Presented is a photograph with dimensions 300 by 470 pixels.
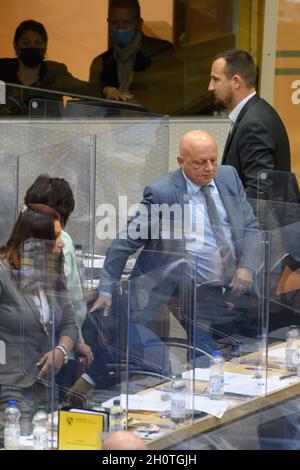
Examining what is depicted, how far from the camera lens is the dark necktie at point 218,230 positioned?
5453 mm

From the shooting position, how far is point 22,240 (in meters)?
5.29

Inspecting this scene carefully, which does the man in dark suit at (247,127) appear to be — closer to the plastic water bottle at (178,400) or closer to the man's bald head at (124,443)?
the plastic water bottle at (178,400)

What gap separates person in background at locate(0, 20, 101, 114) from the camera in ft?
28.8

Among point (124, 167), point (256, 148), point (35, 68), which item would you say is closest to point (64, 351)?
point (256, 148)

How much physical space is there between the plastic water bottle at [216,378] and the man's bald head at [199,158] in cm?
106

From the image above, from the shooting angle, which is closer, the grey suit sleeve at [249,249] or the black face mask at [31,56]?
the grey suit sleeve at [249,249]

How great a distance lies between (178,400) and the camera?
490 centimetres

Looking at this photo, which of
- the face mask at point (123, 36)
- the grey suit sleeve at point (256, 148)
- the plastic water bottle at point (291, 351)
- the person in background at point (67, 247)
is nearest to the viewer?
the person in background at point (67, 247)

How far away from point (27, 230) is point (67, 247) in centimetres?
43

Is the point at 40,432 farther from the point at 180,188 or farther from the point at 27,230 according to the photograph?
the point at 180,188

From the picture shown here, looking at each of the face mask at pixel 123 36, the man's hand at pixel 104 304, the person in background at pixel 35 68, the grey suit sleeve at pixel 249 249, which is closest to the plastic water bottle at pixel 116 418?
the man's hand at pixel 104 304

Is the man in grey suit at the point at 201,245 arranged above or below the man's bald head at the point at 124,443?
above

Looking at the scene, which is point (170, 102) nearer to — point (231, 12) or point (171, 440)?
point (231, 12)
